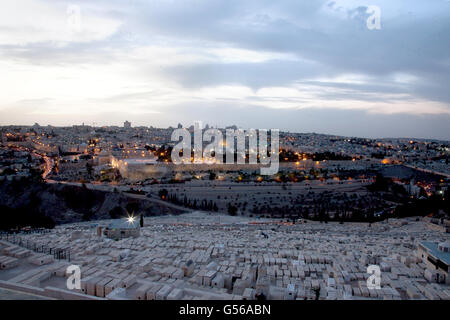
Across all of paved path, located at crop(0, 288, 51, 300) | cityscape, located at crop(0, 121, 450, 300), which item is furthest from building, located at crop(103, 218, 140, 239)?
paved path, located at crop(0, 288, 51, 300)

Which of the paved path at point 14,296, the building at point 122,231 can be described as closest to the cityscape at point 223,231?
the building at point 122,231

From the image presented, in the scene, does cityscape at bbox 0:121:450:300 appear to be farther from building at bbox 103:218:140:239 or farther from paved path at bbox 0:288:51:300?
paved path at bbox 0:288:51:300

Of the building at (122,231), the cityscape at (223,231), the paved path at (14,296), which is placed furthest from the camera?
the building at (122,231)

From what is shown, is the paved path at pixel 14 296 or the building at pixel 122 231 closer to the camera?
the paved path at pixel 14 296

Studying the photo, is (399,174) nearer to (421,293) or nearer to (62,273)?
(421,293)

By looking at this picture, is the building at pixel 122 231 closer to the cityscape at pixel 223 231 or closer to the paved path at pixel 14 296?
the cityscape at pixel 223 231

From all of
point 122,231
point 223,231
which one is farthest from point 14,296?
point 223,231

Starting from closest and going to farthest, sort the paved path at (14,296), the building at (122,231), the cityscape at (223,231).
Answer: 1. the paved path at (14,296)
2. the cityscape at (223,231)
3. the building at (122,231)

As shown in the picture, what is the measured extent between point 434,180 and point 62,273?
3184 cm

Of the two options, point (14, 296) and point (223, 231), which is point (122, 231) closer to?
point (223, 231)

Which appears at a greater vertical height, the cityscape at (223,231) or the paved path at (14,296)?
the paved path at (14,296)

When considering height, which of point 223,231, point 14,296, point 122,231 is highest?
point 14,296

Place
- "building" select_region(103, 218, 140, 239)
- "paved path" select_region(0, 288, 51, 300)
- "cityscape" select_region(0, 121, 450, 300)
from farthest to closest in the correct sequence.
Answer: "building" select_region(103, 218, 140, 239) < "cityscape" select_region(0, 121, 450, 300) < "paved path" select_region(0, 288, 51, 300)
